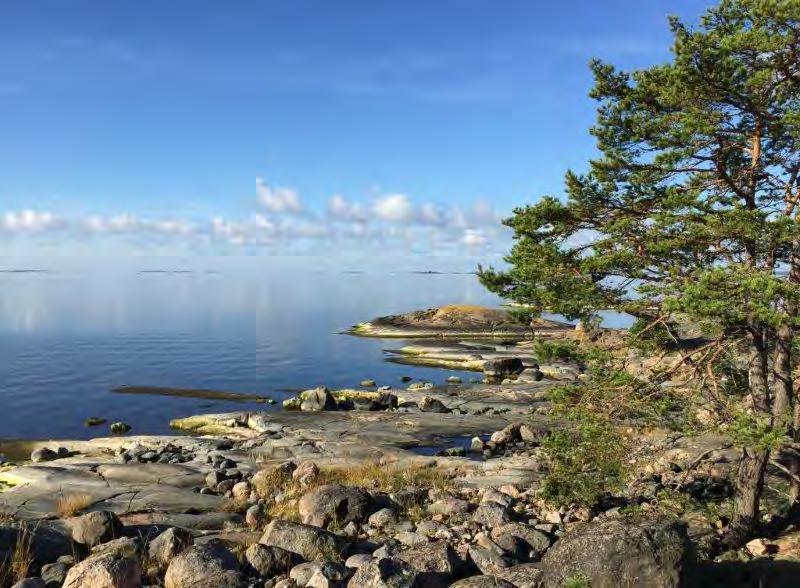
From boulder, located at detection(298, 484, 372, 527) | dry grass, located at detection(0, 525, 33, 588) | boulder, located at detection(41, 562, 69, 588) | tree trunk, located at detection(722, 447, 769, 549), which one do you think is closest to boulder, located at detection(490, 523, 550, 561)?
boulder, located at detection(298, 484, 372, 527)

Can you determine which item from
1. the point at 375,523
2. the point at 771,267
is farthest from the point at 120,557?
the point at 771,267

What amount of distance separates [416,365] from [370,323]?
32.2 meters

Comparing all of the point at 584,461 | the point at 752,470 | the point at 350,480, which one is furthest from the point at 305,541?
the point at 752,470

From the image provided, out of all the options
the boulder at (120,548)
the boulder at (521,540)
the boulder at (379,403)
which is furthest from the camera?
the boulder at (379,403)

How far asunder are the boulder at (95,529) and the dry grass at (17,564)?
1.46 metres

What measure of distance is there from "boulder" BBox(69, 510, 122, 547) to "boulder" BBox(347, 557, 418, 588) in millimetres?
6764

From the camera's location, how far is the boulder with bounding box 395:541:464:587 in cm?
1314

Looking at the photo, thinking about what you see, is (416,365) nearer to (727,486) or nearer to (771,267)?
(727,486)

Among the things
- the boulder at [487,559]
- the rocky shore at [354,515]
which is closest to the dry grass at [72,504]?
the rocky shore at [354,515]

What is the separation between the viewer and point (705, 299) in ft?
42.2

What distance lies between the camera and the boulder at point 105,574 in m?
11.9

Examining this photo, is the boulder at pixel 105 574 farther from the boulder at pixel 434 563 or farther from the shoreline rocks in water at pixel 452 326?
the shoreline rocks in water at pixel 452 326

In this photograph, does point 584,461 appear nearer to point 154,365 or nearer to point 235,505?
point 235,505

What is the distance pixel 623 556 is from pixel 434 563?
402 cm
